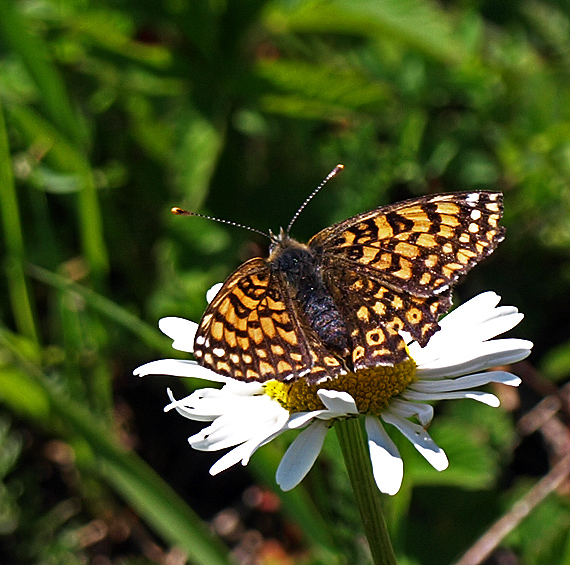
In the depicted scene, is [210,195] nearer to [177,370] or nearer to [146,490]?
[146,490]

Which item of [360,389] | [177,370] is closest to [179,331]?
[177,370]

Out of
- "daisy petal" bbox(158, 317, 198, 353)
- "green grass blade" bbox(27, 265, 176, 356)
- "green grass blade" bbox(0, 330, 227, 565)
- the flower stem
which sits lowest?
"green grass blade" bbox(0, 330, 227, 565)

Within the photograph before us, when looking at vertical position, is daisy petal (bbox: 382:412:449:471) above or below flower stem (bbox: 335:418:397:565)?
above

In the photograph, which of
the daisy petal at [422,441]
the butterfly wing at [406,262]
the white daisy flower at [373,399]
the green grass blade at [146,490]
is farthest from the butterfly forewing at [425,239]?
the green grass blade at [146,490]

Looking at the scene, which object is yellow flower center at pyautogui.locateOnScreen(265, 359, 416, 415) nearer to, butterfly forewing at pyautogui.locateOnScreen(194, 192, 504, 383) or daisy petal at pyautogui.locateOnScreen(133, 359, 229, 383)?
butterfly forewing at pyautogui.locateOnScreen(194, 192, 504, 383)

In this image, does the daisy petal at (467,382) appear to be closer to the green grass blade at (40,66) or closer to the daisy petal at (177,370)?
the daisy petal at (177,370)

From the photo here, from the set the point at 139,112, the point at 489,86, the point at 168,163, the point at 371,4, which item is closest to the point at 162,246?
the point at 168,163


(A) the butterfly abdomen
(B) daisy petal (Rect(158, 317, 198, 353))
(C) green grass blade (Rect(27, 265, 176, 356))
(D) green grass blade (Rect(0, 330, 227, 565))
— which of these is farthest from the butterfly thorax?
(D) green grass blade (Rect(0, 330, 227, 565))
